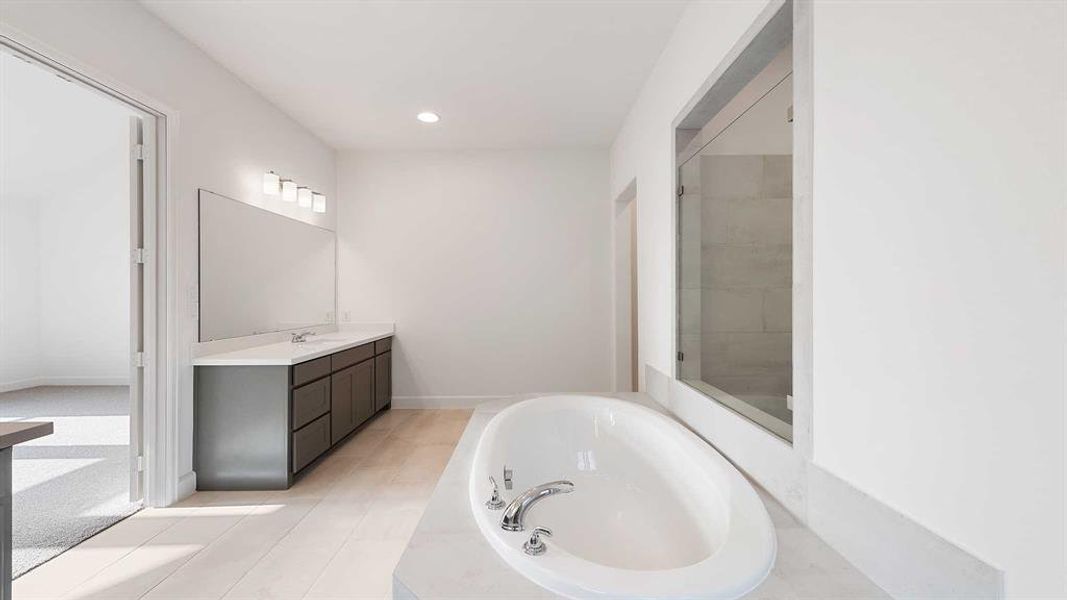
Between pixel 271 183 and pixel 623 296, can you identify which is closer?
pixel 271 183

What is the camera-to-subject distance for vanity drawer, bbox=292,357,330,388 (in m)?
2.79

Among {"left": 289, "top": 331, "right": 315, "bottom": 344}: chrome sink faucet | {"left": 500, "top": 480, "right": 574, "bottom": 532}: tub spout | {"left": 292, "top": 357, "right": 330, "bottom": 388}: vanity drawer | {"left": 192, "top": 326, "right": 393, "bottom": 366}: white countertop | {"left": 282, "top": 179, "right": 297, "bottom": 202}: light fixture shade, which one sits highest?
{"left": 282, "top": 179, "right": 297, "bottom": 202}: light fixture shade

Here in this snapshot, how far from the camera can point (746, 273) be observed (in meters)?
1.80

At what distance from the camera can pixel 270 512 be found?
95.3 inches

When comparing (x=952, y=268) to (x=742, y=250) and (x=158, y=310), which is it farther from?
(x=158, y=310)

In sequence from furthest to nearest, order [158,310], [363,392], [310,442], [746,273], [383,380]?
1. [383,380]
2. [363,392]
3. [310,442]
4. [158,310]
5. [746,273]

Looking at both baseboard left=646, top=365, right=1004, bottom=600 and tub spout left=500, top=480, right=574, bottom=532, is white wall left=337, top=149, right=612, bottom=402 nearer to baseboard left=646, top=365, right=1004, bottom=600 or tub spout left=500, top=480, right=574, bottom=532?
baseboard left=646, top=365, right=1004, bottom=600

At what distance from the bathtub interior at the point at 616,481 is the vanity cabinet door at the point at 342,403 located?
64.1 inches

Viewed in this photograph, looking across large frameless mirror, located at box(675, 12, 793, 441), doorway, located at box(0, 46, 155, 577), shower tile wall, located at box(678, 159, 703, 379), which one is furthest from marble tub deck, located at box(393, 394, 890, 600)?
doorway, located at box(0, 46, 155, 577)

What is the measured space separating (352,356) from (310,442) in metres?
0.83

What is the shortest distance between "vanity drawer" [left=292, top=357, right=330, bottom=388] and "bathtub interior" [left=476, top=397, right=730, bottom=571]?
4.68 ft

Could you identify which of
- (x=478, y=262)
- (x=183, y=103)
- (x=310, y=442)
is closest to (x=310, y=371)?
(x=310, y=442)

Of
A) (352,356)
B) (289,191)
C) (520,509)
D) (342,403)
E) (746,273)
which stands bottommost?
(342,403)

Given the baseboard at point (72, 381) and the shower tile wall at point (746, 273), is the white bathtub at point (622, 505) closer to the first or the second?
the shower tile wall at point (746, 273)
